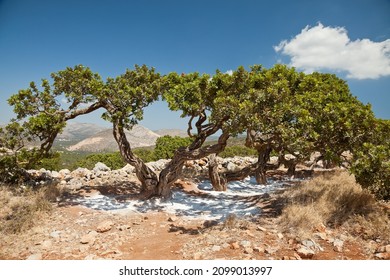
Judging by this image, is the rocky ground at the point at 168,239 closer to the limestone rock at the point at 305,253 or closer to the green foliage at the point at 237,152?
the limestone rock at the point at 305,253

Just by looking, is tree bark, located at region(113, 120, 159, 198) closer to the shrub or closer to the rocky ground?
the rocky ground

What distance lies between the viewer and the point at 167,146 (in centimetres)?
3011

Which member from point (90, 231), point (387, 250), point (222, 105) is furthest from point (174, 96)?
point (387, 250)

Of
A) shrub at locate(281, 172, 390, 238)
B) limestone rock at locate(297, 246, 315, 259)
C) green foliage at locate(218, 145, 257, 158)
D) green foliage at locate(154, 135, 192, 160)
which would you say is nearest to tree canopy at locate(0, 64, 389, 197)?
shrub at locate(281, 172, 390, 238)

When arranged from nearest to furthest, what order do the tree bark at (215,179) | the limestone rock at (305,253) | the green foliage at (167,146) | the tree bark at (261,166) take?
the limestone rock at (305,253)
the tree bark at (215,179)
the tree bark at (261,166)
the green foliage at (167,146)

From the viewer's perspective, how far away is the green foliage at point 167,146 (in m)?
29.2

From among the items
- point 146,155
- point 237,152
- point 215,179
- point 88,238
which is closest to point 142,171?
point 215,179

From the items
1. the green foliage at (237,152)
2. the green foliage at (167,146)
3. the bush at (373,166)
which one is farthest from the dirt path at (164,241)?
the green foliage at (237,152)

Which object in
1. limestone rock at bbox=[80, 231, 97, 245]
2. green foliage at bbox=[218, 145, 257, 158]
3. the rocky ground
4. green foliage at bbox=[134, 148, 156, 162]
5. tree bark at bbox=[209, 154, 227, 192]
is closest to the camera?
the rocky ground

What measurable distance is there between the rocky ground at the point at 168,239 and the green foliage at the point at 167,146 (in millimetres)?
19159

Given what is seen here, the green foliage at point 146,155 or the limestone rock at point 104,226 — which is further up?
the green foliage at point 146,155

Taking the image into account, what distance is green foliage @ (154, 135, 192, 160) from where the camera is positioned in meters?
29.2

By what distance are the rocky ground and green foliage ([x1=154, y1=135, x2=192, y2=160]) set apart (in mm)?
19159

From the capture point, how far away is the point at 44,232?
311 inches
